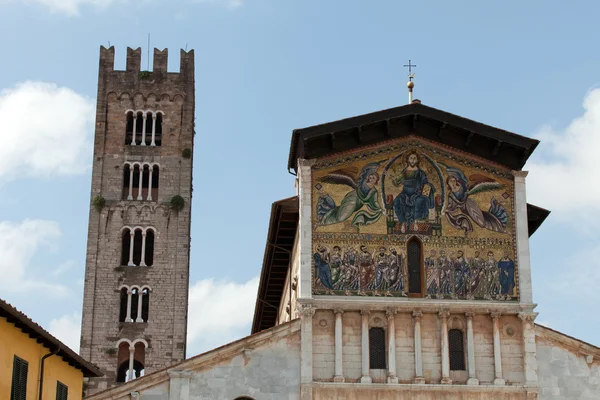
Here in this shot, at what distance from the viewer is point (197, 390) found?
30875mm

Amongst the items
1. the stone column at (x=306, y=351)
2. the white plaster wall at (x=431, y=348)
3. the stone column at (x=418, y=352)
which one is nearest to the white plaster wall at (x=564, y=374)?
the white plaster wall at (x=431, y=348)

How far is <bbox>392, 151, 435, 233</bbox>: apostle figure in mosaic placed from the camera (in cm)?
3341

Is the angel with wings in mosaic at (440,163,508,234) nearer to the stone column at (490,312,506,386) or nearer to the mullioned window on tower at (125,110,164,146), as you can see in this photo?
the stone column at (490,312,506,386)

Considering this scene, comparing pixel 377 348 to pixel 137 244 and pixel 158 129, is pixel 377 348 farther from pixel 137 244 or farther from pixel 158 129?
pixel 158 129

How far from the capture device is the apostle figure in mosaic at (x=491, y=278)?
32.7 metres

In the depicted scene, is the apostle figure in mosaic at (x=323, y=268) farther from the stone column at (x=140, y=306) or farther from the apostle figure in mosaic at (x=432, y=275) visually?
the stone column at (x=140, y=306)

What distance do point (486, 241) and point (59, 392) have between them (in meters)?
13.3

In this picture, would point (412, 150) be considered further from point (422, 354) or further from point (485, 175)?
point (422, 354)

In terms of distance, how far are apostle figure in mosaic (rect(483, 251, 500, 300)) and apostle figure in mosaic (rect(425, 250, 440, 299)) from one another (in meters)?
1.46

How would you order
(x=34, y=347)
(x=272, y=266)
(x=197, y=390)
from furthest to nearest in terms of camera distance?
(x=272, y=266) < (x=197, y=390) < (x=34, y=347)

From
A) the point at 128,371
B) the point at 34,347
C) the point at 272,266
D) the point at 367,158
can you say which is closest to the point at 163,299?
the point at 128,371

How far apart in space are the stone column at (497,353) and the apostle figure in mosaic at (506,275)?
29.7 inches

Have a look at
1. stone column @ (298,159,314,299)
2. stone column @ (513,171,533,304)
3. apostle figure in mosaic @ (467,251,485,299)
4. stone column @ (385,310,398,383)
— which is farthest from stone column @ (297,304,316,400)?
stone column @ (513,171,533,304)

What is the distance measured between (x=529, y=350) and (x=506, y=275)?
2.34 metres
